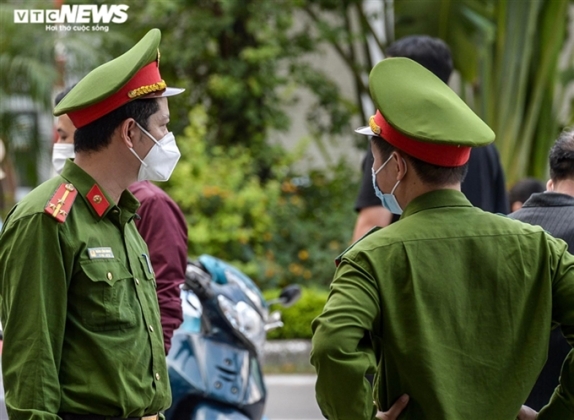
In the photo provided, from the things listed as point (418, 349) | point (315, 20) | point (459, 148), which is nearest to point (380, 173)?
point (459, 148)

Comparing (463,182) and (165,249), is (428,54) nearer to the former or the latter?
(463,182)

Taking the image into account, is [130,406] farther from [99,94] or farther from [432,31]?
[432,31]

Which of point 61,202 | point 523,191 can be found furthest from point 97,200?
point 523,191

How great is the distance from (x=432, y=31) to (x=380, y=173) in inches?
292

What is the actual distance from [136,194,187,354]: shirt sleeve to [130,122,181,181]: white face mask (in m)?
0.76

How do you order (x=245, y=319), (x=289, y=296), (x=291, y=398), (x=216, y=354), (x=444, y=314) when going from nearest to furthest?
(x=444, y=314), (x=216, y=354), (x=245, y=319), (x=289, y=296), (x=291, y=398)

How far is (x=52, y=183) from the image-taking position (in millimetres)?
2646

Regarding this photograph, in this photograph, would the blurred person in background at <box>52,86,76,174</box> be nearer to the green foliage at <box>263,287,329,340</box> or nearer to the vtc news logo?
the vtc news logo

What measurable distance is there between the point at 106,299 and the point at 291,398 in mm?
5755

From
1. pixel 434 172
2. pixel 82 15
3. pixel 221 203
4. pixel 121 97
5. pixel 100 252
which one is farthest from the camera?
pixel 221 203

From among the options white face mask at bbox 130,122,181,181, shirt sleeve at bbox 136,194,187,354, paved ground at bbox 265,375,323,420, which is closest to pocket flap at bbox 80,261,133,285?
white face mask at bbox 130,122,181,181

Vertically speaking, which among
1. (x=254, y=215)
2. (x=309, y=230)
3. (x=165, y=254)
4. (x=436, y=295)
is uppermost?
(x=436, y=295)

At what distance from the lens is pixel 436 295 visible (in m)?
2.38

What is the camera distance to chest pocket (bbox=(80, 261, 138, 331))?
8.41 ft
